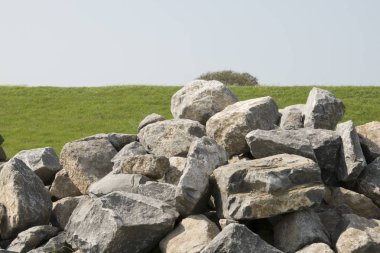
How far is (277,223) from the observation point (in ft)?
34.4

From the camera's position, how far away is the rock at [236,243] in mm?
8992

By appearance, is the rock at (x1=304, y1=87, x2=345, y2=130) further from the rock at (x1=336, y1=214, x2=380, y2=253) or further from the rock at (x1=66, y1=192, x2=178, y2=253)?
the rock at (x1=66, y1=192, x2=178, y2=253)

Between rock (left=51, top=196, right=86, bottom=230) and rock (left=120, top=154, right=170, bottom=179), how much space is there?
161cm

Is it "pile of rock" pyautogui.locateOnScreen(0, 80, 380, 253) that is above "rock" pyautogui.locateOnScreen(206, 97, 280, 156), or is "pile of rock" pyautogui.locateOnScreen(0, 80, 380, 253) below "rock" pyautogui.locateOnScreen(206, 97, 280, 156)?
below

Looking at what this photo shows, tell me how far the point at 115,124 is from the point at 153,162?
17644 mm

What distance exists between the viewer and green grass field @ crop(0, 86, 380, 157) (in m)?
28.3

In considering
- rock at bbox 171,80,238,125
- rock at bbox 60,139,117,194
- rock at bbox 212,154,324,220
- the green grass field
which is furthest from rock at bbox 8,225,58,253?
the green grass field

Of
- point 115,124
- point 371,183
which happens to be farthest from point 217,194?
point 115,124

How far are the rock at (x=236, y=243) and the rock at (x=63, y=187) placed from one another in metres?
5.57

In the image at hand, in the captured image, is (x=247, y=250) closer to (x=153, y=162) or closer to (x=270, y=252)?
(x=270, y=252)

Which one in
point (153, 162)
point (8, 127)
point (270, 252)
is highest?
point (153, 162)

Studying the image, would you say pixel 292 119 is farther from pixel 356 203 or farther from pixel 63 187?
pixel 63 187

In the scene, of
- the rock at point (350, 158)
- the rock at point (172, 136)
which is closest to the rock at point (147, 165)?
the rock at point (172, 136)

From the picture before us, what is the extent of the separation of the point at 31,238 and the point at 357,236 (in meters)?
5.87
